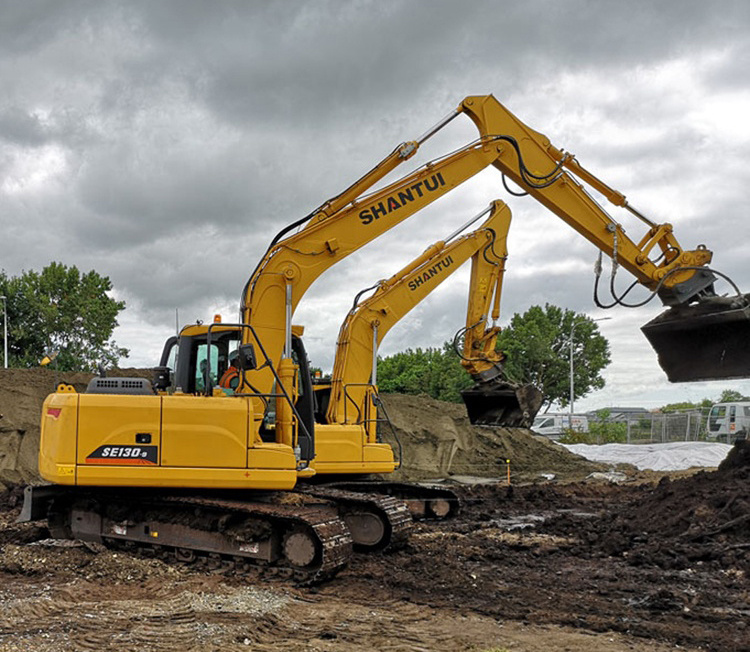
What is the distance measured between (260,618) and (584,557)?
187 inches

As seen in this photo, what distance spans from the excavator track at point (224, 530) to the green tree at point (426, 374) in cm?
3845

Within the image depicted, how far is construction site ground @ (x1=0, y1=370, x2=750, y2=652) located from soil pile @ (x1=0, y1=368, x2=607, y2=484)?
5704 millimetres

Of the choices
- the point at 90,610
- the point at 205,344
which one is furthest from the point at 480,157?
the point at 90,610

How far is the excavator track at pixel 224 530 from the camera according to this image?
26.7 ft

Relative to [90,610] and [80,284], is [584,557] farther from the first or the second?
[80,284]

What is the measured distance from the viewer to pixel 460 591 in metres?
7.74

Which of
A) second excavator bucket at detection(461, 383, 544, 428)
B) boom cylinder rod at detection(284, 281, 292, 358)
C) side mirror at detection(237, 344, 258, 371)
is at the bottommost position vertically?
second excavator bucket at detection(461, 383, 544, 428)

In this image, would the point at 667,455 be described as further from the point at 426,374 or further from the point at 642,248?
the point at 426,374

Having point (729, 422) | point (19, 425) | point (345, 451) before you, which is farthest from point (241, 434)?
point (729, 422)

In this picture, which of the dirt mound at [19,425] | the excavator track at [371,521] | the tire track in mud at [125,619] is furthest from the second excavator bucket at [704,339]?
the dirt mound at [19,425]

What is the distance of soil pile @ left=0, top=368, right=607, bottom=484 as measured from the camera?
18.8 m

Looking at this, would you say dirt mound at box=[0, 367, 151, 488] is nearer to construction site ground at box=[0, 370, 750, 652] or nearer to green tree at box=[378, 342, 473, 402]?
construction site ground at box=[0, 370, 750, 652]

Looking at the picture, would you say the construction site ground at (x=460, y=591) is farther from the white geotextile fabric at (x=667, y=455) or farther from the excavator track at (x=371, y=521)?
the white geotextile fabric at (x=667, y=455)

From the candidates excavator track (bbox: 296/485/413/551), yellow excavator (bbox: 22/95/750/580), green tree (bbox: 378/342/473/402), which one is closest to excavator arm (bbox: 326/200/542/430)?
yellow excavator (bbox: 22/95/750/580)
